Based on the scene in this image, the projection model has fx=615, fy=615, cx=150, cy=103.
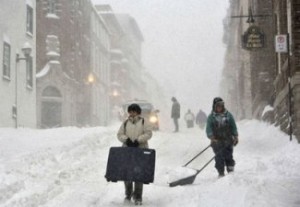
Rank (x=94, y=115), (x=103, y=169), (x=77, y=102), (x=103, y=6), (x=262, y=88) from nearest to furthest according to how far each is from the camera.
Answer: (x=103, y=169) → (x=262, y=88) → (x=77, y=102) → (x=94, y=115) → (x=103, y=6)

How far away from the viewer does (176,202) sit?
10164 millimetres

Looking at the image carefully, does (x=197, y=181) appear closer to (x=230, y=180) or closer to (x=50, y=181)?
(x=230, y=180)

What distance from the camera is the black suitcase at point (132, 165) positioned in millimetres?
10211

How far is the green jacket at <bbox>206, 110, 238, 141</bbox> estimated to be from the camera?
1261 centimetres

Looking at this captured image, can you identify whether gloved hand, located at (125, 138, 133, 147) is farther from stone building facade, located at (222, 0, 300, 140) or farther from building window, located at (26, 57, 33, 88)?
building window, located at (26, 57, 33, 88)

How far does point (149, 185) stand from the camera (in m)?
12.3

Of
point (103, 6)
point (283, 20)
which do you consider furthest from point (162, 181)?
point (103, 6)

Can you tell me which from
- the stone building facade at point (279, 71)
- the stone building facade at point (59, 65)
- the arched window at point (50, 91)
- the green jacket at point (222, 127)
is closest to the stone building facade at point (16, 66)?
the stone building facade at point (59, 65)

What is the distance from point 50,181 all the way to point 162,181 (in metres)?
2.32

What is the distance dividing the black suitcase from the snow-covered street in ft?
1.68

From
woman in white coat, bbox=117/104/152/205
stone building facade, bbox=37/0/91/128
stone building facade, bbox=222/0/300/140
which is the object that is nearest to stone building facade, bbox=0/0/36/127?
stone building facade, bbox=37/0/91/128

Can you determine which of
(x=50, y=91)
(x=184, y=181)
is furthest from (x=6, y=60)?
(x=184, y=181)

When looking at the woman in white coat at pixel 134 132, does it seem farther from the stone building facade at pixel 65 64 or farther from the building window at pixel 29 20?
the stone building facade at pixel 65 64

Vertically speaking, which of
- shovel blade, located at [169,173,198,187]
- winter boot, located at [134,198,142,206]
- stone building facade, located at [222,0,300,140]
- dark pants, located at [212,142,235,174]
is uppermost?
stone building facade, located at [222,0,300,140]
